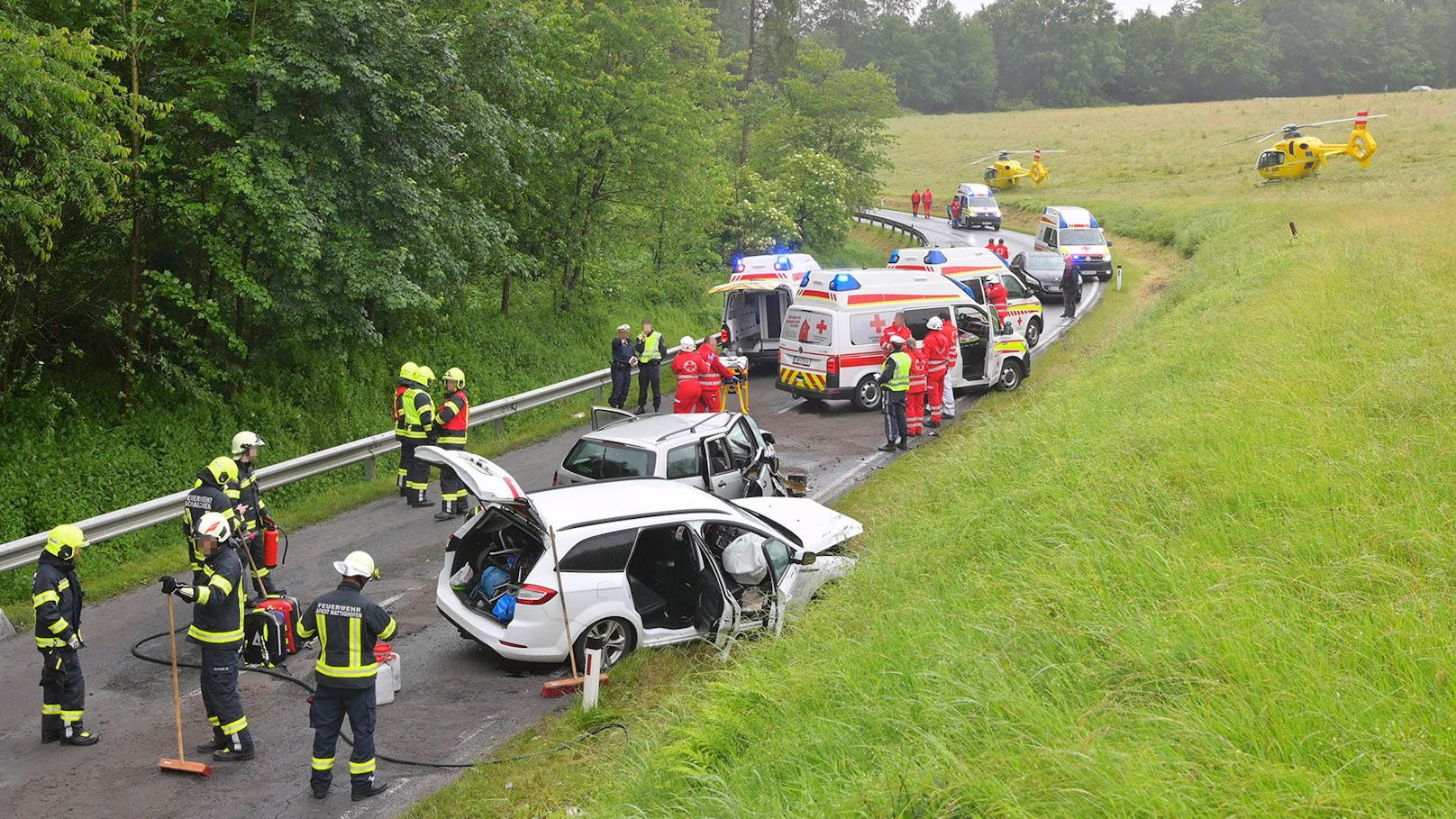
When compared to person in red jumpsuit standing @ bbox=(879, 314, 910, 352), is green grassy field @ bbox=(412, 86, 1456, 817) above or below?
below

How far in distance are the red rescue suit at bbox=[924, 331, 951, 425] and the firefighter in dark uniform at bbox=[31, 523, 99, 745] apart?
11822 mm

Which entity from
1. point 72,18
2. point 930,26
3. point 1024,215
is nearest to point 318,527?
point 72,18

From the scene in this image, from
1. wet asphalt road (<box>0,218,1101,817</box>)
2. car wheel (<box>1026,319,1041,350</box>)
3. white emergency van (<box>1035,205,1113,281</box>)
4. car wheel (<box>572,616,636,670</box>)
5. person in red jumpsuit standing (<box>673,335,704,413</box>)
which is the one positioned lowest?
wet asphalt road (<box>0,218,1101,817</box>)

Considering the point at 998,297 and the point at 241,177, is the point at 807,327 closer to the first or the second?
the point at 998,297

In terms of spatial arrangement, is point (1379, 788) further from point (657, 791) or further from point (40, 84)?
point (40, 84)

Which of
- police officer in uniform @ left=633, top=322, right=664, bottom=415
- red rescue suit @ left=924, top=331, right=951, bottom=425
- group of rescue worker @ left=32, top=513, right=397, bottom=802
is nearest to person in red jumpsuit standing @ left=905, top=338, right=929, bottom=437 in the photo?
red rescue suit @ left=924, top=331, right=951, bottom=425

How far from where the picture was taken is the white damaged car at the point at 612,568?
8.59 metres

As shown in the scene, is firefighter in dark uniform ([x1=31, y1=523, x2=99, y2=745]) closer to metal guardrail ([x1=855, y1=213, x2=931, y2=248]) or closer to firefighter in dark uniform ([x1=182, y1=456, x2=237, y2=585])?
firefighter in dark uniform ([x1=182, y1=456, x2=237, y2=585])

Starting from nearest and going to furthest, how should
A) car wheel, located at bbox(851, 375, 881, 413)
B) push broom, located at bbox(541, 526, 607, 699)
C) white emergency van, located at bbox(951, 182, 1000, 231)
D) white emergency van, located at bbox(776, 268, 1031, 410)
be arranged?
push broom, located at bbox(541, 526, 607, 699)
white emergency van, located at bbox(776, 268, 1031, 410)
car wheel, located at bbox(851, 375, 881, 413)
white emergency van, located at bbox(951, 182, 1000, 231)

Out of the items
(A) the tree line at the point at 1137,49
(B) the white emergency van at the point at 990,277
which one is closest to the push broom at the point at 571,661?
(B) the white emergency van at the point at 990,277

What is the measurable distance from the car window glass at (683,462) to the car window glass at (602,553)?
99.6 inches

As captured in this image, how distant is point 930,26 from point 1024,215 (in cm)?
6957

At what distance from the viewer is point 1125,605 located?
19.6ft

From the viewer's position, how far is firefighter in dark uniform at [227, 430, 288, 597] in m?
9.73
